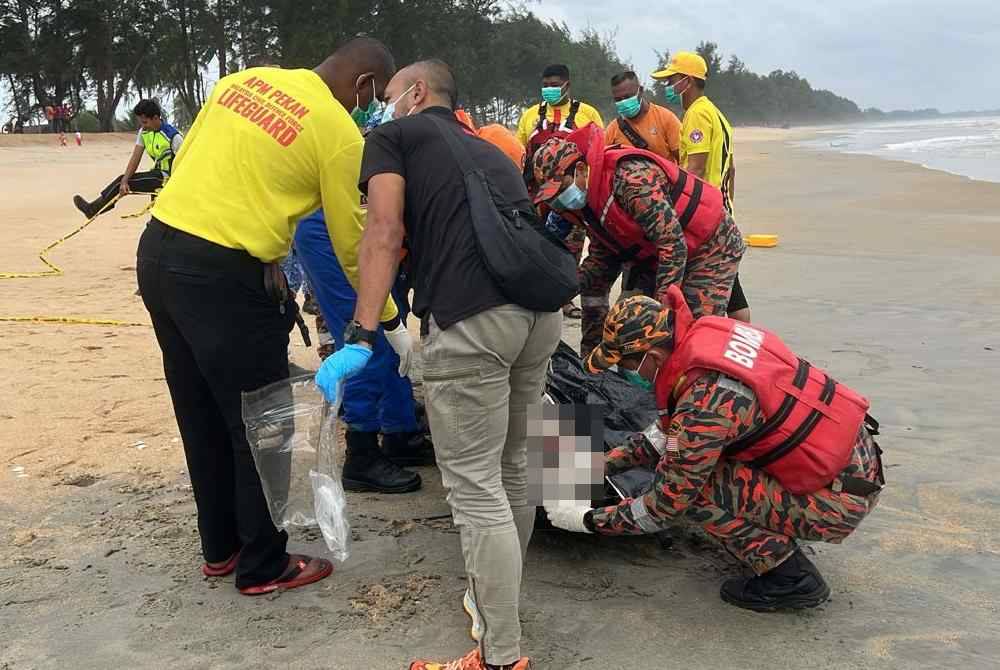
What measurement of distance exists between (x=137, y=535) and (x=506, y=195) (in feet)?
6.25

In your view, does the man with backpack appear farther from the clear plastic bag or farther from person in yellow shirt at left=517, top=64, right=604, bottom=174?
person in yellow shirt at left=517, top=64, right=604, bottom=174

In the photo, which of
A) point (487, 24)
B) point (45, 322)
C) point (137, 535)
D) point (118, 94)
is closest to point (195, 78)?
point (118, 94)

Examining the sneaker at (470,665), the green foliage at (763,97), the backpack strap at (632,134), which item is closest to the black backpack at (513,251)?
the sneaker at (470,665)

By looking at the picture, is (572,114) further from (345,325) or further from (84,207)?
(84,207)

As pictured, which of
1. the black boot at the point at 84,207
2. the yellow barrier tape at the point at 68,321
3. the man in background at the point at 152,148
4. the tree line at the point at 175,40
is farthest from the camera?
the tree line at the point at 175,40

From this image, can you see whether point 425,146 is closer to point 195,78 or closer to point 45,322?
point 45,322

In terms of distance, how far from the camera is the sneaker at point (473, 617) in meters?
2.21

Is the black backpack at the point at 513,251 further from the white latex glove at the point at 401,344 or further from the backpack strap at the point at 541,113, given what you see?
the backpack strap at the point at 541,113

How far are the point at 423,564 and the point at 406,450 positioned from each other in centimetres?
92

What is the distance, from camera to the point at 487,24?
47.9 meters

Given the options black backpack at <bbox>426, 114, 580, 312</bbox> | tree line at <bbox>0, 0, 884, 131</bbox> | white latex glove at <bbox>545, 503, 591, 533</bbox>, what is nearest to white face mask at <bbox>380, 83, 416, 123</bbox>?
black backpack at <bbox>426, 114, 580, 312</bbox>

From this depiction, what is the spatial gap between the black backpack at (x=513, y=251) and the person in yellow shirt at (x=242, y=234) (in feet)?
1.48

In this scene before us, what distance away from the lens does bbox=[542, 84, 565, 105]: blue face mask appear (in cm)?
632

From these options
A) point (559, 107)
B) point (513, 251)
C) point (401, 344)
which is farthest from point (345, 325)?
point (559, 107)
